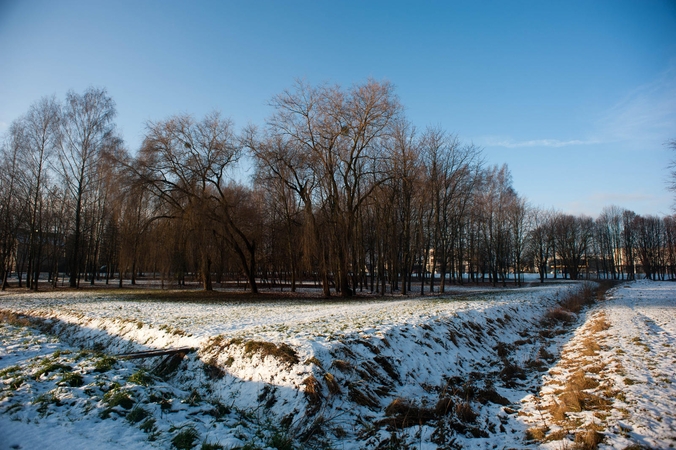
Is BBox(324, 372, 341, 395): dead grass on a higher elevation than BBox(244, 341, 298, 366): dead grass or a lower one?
lower

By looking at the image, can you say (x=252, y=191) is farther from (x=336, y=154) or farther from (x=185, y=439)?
(x=185, y=439)

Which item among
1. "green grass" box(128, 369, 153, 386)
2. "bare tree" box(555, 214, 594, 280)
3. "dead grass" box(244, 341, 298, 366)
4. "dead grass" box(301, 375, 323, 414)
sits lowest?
"dead grass" box(301, 375, 323, 414)

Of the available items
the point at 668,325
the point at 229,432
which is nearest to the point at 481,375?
the point at 229,432

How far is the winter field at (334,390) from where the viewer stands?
435 cm

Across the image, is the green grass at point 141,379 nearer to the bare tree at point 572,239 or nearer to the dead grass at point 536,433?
the dead grass at point 536,433

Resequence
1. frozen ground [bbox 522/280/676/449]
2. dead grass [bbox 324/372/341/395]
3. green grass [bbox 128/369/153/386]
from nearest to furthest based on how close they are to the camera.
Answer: frozen ground [bbox 522/280/676/449] < green grass [bbox 128/369/153/386] < dead grass [bbox 324/372/341/395]

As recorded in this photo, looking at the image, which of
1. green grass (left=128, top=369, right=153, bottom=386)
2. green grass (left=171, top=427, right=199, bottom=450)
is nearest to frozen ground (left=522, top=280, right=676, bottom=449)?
green grass (left=171, top=427, right=199, bottom=450)

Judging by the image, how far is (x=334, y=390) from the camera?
549 cm

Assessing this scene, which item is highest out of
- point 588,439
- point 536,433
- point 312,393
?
point 312,393

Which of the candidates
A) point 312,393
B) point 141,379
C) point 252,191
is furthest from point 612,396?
point 252,191

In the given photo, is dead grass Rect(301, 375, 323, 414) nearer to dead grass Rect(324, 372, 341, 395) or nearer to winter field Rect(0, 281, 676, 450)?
winter field Rect(0, 281, 676, 450)

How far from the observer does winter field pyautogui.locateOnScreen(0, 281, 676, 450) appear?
4348mm

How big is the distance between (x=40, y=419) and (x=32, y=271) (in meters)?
30.0

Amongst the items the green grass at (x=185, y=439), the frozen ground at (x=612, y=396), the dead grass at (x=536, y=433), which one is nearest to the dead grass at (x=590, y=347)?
the frozen ground at (x=612, y=396)
